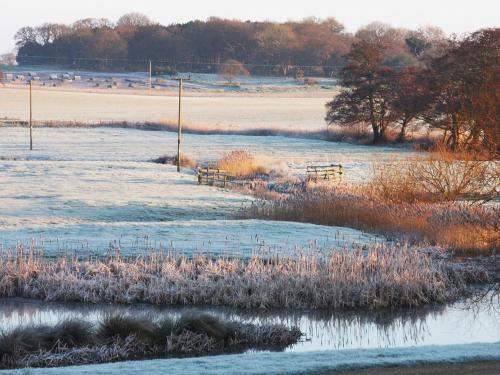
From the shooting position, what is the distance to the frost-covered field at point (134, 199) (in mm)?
27625

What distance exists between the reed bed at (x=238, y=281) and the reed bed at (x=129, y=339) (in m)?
2.69

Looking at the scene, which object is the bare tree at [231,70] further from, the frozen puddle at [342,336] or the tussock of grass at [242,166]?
the frozen puddle at [342,336]

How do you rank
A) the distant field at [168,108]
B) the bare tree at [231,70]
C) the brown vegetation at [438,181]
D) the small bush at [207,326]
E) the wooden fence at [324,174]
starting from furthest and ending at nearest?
the bare tree at [231,70], the distant field at [168,108], the wooden fence at [324,174], the brown vegetation at [438,181], the small bush at [207,326]

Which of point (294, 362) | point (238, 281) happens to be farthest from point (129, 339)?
point (238, 281)

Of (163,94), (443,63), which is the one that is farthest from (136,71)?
(443,63)

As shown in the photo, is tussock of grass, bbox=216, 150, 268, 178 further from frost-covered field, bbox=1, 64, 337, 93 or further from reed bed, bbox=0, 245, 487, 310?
frost-covered field, bbox=1, 64, 337, 93

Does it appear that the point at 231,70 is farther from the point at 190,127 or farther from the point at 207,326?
the point at 207,326

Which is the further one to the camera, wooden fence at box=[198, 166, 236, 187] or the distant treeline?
the distant treeline

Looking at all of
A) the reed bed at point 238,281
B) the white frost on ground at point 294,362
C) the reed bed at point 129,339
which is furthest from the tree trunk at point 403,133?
the white frost on ground at point 294,362

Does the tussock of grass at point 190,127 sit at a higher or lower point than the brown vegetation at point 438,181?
lower

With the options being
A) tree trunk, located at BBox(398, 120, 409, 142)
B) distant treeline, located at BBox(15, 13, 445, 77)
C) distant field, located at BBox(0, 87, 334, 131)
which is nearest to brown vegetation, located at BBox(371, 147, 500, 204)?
tree trunk, located at BBox(398, 120, 409, 142)

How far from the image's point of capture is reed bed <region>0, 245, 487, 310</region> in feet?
70.3

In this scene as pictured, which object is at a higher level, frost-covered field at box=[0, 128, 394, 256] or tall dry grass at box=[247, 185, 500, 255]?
tall dry grass at box=[247, 185, 500, 255]

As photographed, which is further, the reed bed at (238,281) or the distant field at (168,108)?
the distant field at (168,108)
